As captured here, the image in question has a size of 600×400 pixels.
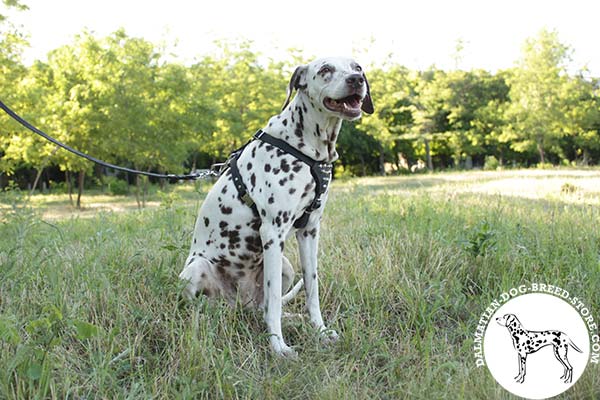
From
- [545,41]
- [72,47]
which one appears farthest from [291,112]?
[545,41]

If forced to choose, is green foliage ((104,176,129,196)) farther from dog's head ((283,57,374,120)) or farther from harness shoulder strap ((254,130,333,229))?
dog's head ((283,57,374,120))

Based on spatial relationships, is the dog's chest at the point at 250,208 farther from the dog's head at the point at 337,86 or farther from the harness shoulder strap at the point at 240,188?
the dog's head at the point at 337,86

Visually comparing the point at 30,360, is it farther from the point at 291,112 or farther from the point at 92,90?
the point at 92,90

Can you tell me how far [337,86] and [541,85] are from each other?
110 feet

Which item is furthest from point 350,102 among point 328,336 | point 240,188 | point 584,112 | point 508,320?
point 584,112

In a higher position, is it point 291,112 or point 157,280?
point 291,112

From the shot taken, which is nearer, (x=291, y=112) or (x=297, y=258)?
(x=291, y=112)

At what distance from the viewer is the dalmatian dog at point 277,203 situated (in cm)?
308

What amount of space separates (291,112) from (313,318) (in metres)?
1.44

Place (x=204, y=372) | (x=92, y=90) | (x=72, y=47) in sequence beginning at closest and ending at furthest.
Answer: (x=204, y=372), (x=92, y=90), (x=72, y=47)

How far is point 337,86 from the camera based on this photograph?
302 cm

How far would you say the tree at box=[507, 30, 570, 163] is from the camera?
105 ft

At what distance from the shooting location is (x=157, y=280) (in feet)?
11.8

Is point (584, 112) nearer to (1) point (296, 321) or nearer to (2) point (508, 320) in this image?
(2) point (508, 320)
